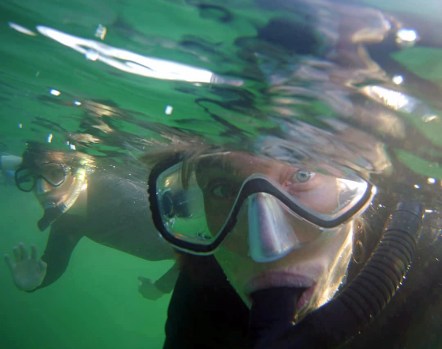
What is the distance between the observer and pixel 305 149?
6.53 m

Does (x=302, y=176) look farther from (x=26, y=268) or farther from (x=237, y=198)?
(x=26, y=268)

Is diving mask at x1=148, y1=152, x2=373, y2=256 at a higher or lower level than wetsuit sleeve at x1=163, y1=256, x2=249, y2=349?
higher

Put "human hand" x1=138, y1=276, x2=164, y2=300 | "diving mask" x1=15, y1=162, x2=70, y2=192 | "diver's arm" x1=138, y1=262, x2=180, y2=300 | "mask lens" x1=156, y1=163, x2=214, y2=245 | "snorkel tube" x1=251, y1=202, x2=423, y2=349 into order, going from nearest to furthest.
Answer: "snorkel tube" x1=251, y1=202, x2=423, y2=349
"mask lens" x1=156, y1=163, x2=214, y2=245
"diver's arm" x1=138, y1=262, x2=180, y2=300
"diving mask" x1=15, y1=162, x2=70, y2=192
"human hand" x1=138, y1=276, x2=164, y2=300

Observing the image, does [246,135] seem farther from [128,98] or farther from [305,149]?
[128,98]

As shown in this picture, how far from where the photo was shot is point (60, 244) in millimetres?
13906

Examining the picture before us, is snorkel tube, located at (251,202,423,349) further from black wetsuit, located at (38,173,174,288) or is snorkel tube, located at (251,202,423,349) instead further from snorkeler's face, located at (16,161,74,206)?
snorkeler's face, located at (16,161,74,206)

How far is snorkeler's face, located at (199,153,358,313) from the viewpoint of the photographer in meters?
3.66

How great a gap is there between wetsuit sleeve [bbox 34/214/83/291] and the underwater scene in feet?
22.5

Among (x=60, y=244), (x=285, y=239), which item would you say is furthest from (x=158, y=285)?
(x=285, y=239)

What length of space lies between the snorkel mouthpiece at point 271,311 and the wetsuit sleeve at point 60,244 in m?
12.1

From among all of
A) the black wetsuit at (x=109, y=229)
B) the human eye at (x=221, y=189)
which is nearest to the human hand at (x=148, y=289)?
the black wetsuit at (x=109, y=229)

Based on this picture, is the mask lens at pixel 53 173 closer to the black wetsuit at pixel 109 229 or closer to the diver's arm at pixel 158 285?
the black wetsuit at pixel 109 229

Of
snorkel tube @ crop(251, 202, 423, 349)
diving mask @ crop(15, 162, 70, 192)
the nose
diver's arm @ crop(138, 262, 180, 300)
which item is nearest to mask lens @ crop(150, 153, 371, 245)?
the nose

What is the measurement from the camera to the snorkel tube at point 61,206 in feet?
40.5
